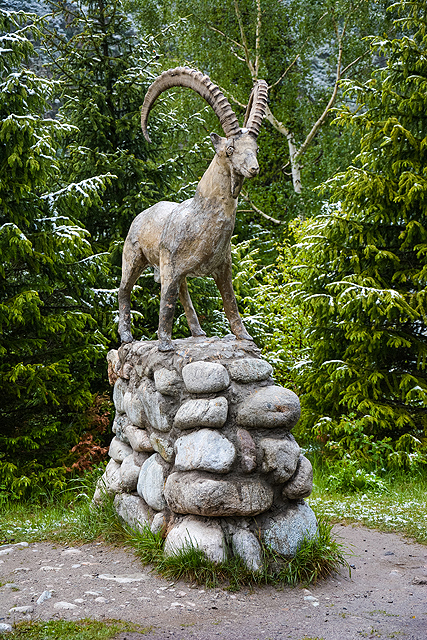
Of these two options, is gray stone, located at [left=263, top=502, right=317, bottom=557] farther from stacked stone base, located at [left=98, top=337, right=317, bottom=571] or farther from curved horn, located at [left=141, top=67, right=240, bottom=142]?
curved horn, located at [left=141, top=67, right=240, bottom=142]

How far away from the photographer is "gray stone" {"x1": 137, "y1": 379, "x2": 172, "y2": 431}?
4.61m

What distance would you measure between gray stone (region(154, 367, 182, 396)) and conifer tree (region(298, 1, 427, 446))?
11.5 feet

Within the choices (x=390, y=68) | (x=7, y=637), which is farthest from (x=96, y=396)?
(x=390, y=68)

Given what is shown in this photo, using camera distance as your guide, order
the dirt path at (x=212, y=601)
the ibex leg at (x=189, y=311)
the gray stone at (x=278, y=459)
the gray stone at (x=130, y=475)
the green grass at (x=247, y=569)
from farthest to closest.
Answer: the ibex leg at (x=189, y=311) → the gray stone at (x=130, y=475) → the gray stone at (x=278, y=459) → the green grass at (x=247, y=569) → the dirt path at (x=212, y=601)

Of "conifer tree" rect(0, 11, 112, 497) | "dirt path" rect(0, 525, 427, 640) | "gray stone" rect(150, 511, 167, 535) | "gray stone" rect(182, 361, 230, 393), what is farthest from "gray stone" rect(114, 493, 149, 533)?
"conifer tree" rect(0, 11, 112, 497)

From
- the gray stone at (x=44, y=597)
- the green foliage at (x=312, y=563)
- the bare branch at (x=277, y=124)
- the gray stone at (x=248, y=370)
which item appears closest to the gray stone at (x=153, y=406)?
the gray stone at (x=248, y=370)

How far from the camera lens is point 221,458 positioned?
4.09 metres

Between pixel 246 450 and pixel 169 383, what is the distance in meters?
0.83

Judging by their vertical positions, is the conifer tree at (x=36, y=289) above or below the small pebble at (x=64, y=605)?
above

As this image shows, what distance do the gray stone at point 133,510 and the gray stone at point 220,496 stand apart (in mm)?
685

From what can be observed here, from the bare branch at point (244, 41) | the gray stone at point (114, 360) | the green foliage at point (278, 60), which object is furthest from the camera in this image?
the green foliage at point (278, 60)

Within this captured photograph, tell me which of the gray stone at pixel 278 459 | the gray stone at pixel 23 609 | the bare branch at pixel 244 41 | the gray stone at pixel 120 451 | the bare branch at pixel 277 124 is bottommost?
the gray stone at pixel 23 609

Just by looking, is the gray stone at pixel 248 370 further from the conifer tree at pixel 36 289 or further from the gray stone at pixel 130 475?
the conifer tree at pixel 36 289

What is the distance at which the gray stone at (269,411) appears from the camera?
4262 millimetres
